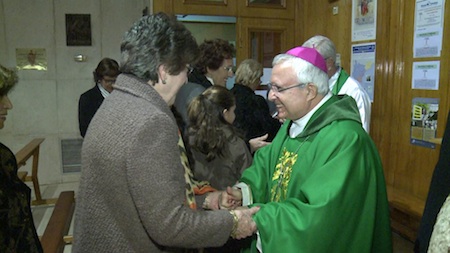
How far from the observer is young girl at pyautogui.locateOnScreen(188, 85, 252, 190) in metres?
2.32

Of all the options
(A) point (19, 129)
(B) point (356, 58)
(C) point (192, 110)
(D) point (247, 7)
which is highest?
(D) point (247, 7)

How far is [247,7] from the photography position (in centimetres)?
487

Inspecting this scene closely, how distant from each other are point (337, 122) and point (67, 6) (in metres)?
4.51

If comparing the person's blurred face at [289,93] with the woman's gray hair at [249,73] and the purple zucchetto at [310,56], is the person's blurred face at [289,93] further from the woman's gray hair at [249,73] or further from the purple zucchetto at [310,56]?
the woman's gray hair at [249,73]

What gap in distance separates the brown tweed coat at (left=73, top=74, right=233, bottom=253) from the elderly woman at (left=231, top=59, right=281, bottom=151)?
6.32ft

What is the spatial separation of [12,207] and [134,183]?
0.96 meters

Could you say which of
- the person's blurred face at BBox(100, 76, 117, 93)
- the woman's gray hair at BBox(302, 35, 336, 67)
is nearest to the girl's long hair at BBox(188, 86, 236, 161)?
the woman's gray hair at BBox(302, 35, 336, 67)

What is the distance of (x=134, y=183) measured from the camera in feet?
3.69

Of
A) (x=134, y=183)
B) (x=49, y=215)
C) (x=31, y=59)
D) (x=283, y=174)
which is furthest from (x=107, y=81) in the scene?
(x=134, y=183)

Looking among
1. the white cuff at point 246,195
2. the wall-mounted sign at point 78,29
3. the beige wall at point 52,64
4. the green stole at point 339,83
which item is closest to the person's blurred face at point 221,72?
the green stole at point 339,83

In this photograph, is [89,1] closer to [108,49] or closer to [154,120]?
[108,49]

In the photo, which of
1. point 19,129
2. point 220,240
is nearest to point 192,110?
point 220,240

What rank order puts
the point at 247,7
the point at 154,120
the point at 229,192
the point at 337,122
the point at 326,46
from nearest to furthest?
the point at 154,120, the point at 337,122, the point at 229,192, the point at 326,46, the point at 247,7

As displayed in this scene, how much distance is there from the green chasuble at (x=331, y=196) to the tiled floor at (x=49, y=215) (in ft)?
6.22
